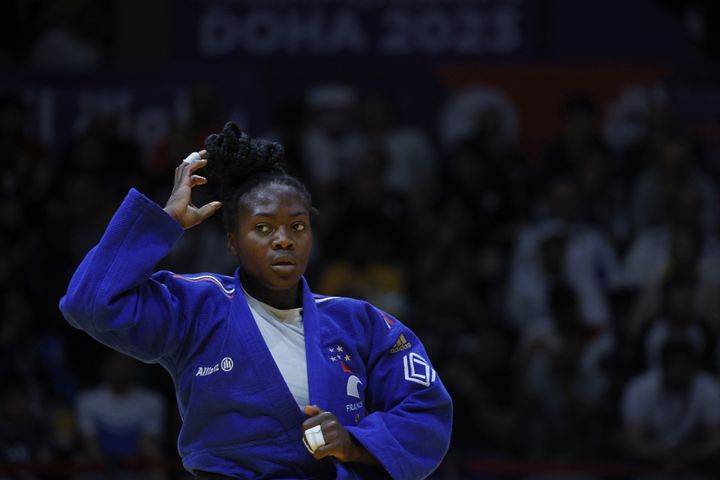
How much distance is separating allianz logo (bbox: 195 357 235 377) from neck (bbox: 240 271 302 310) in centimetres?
26

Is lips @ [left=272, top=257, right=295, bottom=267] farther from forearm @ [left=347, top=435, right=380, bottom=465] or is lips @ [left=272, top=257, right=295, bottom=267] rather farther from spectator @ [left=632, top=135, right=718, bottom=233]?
spectator @ [left=632, top=135, right=718, bottom=233]

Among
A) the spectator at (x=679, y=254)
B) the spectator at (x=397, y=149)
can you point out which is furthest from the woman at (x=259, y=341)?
the spectator at (x=397, y=149)

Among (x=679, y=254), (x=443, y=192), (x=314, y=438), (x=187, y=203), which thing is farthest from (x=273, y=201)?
(x=443, y=192)

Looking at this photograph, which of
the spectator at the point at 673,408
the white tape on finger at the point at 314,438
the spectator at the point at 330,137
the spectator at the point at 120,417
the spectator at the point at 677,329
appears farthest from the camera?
the spectator at the point at 330,137

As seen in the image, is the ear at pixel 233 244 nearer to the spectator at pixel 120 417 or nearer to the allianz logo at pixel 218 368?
the allianz logo at pixel 218 368

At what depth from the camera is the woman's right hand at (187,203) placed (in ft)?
11.0

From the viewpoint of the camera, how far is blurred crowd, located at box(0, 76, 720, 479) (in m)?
7.40

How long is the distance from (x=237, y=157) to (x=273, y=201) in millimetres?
173

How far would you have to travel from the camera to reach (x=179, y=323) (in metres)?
3.36

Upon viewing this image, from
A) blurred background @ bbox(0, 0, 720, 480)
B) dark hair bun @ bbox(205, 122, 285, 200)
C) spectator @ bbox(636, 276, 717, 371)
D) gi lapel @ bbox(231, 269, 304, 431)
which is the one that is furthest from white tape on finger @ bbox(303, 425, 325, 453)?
spectator @ bbox(636, 276, 717, 371)

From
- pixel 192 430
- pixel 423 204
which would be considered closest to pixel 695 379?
pixel 423 204

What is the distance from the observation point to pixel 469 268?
27.6 feet

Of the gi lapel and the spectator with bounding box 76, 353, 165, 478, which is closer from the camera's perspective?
the gi lapel

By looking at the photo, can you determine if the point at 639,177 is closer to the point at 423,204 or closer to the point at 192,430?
the point at 423,204
